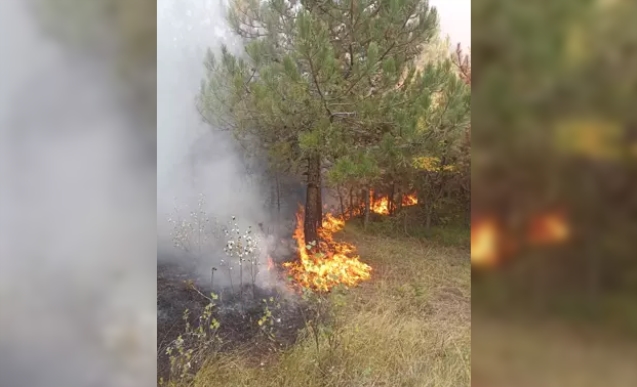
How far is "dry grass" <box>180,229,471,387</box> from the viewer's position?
58.2 inches

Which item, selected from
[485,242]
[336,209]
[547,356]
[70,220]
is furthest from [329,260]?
[70,220]

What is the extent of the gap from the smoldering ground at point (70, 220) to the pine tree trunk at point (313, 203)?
487 mm

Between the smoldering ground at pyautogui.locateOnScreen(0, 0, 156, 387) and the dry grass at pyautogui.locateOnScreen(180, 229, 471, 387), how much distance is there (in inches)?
16.9

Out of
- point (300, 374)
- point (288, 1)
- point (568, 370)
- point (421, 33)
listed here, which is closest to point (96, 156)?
point (288, 1)

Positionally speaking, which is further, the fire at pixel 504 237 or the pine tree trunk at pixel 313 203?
the pine tree trunk at pixel 313 203

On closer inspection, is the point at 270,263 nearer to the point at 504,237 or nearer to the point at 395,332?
the point at 395,332

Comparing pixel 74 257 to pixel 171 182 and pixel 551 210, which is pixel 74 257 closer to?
pixel 171 182

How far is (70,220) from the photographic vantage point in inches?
61.8

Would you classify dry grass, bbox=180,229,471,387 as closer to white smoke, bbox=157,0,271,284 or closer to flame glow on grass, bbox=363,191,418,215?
flame glow on grass, bbox=363,191,418,215

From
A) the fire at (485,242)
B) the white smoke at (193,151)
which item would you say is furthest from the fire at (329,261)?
the fire at (485,242)

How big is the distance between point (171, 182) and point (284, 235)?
1.27 ft

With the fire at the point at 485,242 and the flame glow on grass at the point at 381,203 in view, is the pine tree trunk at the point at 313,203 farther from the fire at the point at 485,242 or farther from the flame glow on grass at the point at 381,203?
the fire at the point at 485,242

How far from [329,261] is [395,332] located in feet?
0.93

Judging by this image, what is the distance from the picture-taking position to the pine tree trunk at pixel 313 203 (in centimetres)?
153
